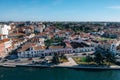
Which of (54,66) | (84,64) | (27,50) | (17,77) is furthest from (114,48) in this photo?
(17,77)

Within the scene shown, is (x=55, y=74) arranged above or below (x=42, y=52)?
below

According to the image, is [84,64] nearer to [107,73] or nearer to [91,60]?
[91,60]

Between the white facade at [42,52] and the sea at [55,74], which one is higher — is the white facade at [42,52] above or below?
above

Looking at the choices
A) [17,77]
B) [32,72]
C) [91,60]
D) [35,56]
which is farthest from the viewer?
[35,56]

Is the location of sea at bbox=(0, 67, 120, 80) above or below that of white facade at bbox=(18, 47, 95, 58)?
below

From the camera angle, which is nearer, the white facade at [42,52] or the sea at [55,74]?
the sea at [55,74]

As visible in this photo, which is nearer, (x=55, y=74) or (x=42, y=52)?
(x=55, y=74)

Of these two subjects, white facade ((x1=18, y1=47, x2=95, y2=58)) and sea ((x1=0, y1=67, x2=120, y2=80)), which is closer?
sea ((x1=0, y1=67, x2=120, y2=80))

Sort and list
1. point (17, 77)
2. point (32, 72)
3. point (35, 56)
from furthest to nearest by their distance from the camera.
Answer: point (35, 56) → point (32, 72) → point (17, 77)
